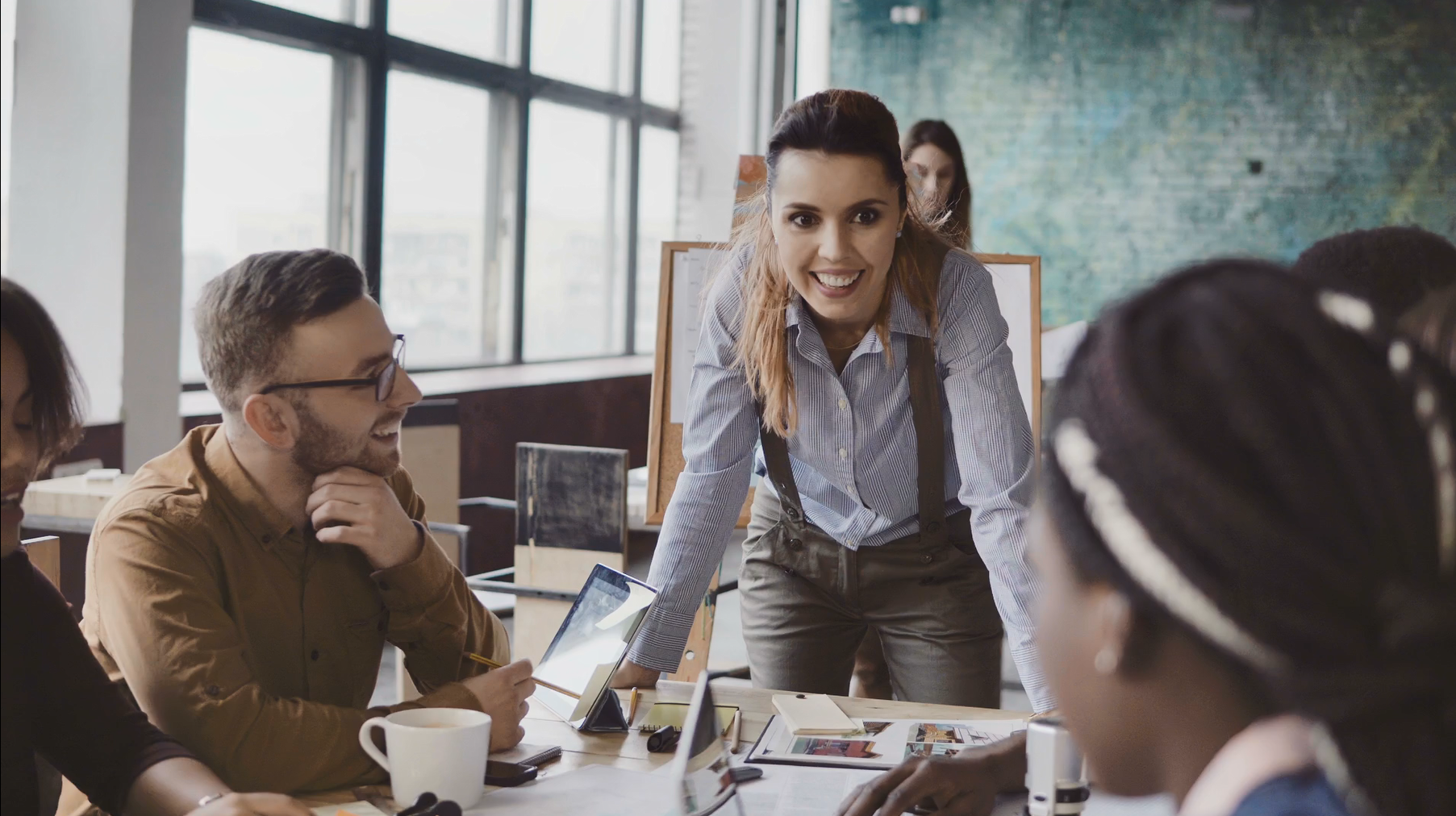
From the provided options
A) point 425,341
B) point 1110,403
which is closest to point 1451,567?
point 1110,403

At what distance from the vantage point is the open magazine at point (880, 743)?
142cm

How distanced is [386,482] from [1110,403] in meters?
1.28

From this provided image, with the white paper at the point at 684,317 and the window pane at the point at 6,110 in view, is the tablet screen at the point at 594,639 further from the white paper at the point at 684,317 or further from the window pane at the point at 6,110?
the window pane at the point at 6,110

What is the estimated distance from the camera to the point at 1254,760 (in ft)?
2.13

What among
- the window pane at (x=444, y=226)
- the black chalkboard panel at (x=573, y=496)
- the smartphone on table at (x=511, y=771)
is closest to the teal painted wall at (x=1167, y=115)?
the window pane at (x=444, y=226)

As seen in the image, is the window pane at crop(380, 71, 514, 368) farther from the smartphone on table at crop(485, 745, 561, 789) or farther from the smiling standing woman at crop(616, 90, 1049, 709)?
the smartphone on table at crop(485, 745, 561, 789)

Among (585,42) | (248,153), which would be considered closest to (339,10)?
(248,153)

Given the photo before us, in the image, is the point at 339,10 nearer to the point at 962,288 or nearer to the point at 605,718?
the point at 962,288

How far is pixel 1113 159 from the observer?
323 inches

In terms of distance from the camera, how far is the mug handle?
129 centimetres

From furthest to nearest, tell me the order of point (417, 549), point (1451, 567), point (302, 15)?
point (302, 15) < point (417, 549) < point (1451, 567)

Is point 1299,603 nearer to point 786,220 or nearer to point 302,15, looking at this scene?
point 786,220

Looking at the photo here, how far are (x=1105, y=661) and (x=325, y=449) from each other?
1.14m

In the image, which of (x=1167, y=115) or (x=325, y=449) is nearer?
(x=325, y=449)
